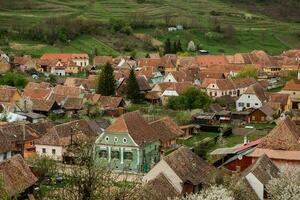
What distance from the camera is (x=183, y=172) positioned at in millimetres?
27703

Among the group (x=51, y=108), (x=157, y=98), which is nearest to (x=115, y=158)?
(x=51, y=108)

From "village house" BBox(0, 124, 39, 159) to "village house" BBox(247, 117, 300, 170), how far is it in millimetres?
14186

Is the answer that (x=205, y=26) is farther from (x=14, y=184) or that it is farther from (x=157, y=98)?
(x=14, y=184)

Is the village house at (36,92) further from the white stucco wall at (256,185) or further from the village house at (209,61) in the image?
the village house at (209,61)

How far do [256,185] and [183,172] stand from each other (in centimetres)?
381

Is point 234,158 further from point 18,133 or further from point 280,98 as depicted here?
point 280,98

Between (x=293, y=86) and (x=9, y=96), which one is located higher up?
(x=9, y=96)

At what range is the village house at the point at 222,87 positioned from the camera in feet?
207

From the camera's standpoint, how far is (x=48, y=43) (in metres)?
96.7

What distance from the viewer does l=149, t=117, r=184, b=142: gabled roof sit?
1538 inches

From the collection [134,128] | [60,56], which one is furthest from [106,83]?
[60,56]

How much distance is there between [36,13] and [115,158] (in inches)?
3329

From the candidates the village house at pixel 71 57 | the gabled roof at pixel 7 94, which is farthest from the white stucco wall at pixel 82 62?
the gabled roof at pixel 7 94

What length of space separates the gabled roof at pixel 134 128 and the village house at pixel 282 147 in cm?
715
